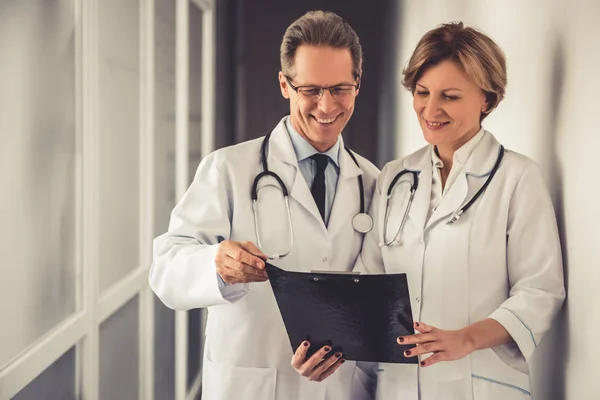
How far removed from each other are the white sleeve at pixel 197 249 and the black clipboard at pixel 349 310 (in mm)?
171

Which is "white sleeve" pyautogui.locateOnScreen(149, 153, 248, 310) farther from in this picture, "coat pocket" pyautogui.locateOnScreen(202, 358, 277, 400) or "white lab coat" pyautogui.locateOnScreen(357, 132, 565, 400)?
"white lab coat" pyautogui.locateOnScreen(357, 132, 565, 400)

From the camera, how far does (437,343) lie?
1.18 m

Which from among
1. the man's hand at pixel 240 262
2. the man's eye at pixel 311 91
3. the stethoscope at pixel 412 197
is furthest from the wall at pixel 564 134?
the man's hand at pixel 240 262

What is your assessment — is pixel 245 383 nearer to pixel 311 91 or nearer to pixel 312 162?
pixel 312 162

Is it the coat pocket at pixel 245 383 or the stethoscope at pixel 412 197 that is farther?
the coat pocket at pixel 245 383

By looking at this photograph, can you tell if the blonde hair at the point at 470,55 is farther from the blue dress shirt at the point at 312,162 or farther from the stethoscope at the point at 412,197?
the blue dress shirt at the point at 312,162

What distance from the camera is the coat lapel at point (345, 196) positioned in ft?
4.96

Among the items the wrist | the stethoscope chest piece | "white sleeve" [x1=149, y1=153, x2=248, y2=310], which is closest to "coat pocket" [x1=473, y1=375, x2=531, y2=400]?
the wrist

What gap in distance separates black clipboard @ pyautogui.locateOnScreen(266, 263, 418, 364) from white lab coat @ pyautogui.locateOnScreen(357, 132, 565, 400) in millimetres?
120

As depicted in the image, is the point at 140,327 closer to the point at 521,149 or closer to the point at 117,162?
the point at 117,162

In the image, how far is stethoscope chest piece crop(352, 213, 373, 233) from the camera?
1.49m

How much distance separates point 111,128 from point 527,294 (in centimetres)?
137

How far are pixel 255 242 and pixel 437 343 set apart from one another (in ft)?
1.58

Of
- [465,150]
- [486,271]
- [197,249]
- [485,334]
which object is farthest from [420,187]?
[197,249]
